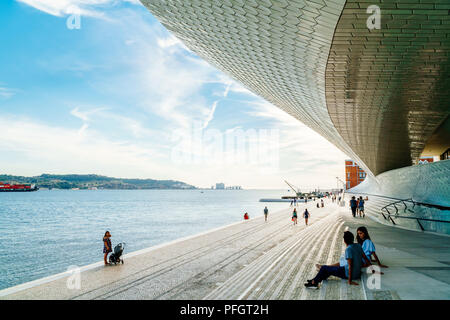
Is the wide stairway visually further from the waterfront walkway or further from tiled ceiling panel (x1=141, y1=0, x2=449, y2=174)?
tiled ceiling panel (x1=141, y1=0, x2=449, y2=174)

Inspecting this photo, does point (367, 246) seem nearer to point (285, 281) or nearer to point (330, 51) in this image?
point (285, 281)

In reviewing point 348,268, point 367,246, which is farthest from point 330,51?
point 348,268

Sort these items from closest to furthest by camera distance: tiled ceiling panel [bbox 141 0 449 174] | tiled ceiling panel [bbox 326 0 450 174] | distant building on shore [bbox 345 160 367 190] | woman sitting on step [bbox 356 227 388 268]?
1. woman sitting on step [bbox 356 227 388 268]
2. tiled ceiling panel [bbox 326 0 450 174]
3. tiled ceiling panel [bbox 141 0 449 174]
4. distant building on shore [bbox 345 160 367 190]

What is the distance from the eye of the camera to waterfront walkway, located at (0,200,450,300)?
4.77 meters

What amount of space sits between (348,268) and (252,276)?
2.00 m

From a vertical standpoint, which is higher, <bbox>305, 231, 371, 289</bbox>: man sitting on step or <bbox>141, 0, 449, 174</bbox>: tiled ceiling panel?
<bbox>141, 0, 449, 174</bbox>: tiled ceiling panel

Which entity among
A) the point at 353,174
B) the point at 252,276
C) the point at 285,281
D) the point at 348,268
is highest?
the point at 353,174

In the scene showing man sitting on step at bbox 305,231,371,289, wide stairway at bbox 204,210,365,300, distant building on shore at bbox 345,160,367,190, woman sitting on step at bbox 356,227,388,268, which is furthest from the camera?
distant building on shore at bbox 345,160,367,190

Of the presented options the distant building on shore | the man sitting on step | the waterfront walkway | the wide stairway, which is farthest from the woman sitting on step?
the distant building on shore

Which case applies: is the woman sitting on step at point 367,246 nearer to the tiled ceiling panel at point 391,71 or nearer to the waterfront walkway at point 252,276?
the waterfront walkway at point 252,276

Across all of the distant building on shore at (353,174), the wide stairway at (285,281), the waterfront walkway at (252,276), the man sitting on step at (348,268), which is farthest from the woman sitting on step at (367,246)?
the distant building on shore at (353,174)

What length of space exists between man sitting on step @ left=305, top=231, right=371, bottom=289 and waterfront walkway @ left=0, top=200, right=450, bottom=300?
0.13 meters

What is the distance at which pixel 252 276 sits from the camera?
20.5ft

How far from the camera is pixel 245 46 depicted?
10555mm
